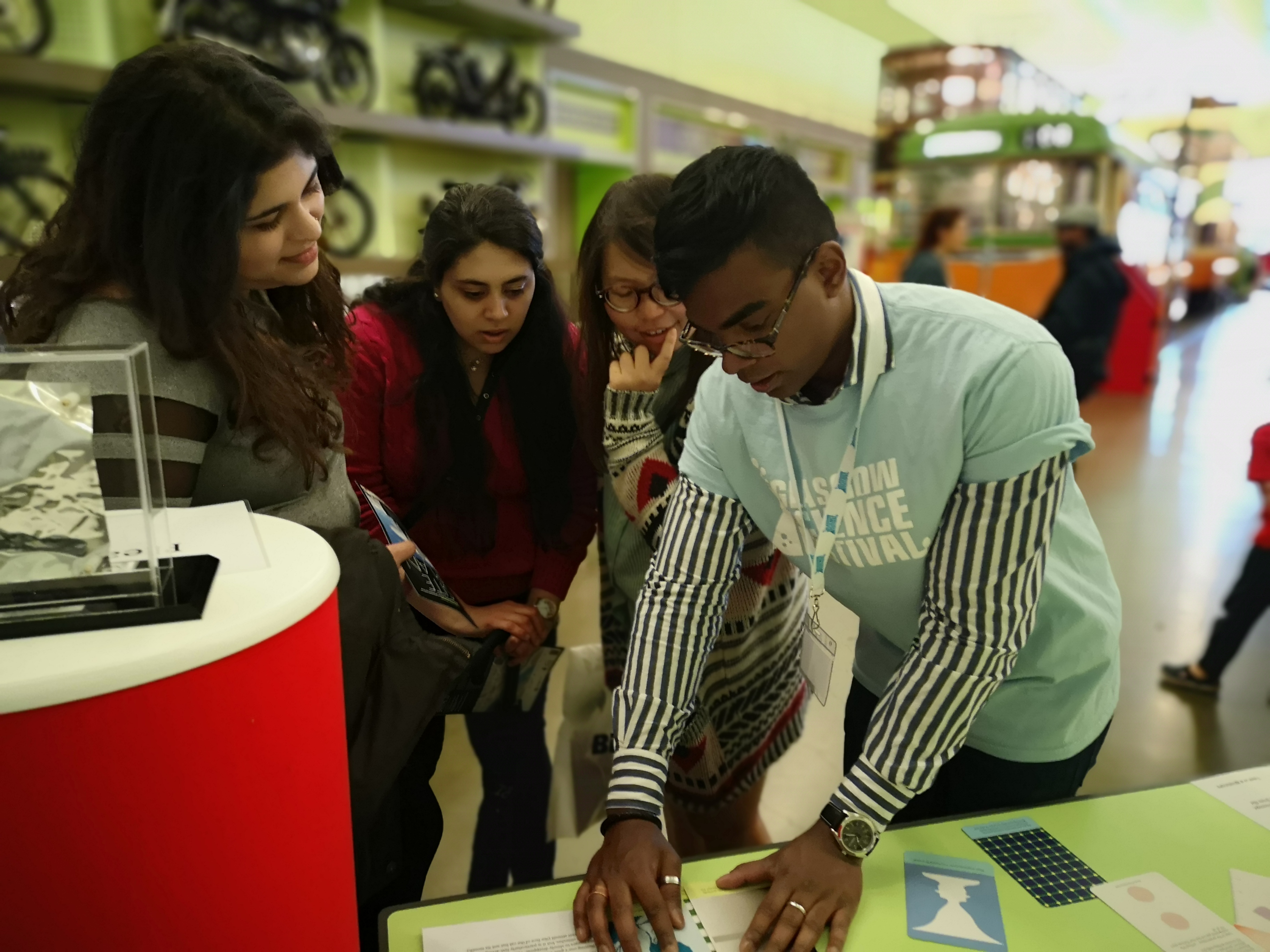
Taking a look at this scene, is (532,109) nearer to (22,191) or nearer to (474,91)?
(474,91)

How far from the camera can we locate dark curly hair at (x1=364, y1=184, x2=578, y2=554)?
144cm

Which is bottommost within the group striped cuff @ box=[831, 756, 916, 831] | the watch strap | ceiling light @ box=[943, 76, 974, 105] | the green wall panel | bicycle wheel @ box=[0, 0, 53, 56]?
the watch strap

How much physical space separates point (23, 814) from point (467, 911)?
1.67ft

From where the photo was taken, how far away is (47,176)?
102 inches

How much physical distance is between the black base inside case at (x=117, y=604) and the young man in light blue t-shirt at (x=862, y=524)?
20.7 inches

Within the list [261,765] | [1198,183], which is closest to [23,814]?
[261,765]

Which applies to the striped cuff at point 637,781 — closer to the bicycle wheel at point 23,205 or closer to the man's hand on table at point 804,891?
the man's hand on table at point 804,891

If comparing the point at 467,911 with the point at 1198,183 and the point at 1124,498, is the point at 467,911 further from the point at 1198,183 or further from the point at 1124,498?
the point at 1198,183

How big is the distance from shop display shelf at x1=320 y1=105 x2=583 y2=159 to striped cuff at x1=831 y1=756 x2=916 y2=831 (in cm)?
288

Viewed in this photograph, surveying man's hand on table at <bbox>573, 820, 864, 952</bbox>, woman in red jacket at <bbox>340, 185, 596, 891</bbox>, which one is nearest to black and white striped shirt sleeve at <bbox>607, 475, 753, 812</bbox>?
man's hand on table at <bbox>573, 820, 864, 952</bbox>

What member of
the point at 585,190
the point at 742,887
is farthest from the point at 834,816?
the point at 585,190

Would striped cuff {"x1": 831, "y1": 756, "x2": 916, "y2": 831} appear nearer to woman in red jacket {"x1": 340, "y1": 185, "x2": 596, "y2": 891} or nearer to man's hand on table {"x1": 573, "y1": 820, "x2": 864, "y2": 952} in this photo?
man's hand on table {"x1": 573, "y1": 820, "x2": 864, "y2": 952}

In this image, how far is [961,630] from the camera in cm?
94

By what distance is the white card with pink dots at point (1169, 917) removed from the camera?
0.90m
